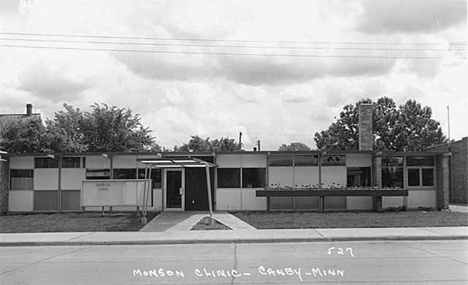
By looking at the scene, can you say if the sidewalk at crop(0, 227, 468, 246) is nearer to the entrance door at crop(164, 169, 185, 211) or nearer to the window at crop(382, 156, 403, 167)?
the entrance door at crop(164, 169, 185, 211)

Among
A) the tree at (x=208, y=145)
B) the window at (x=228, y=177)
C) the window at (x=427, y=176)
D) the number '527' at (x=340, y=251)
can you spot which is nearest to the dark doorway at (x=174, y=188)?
the window at (x=228, y=177)

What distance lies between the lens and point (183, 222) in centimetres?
2077

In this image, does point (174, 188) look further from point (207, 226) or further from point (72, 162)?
point (207, 226)

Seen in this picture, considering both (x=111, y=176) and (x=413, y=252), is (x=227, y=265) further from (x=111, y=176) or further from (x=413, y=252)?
(x=111, y=176)

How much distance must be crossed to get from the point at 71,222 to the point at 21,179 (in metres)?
6.72

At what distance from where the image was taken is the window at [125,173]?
25.9 meters

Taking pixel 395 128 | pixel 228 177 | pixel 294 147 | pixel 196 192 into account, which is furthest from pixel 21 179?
pixel 294 147

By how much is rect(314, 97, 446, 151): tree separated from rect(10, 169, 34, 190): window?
151ft

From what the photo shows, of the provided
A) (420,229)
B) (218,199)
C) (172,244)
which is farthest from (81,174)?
(420,229)

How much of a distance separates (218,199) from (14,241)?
11122 millimetres

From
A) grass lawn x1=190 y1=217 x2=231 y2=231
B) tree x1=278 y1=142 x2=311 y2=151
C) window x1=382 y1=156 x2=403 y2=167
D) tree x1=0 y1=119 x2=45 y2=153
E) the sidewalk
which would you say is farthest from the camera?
tree x1=278 y1=142 x2=311 y2=151

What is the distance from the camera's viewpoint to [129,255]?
13.3 meters

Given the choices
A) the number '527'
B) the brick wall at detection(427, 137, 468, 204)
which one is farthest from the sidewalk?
the brick wall at detection(427, 137, 468, 204)

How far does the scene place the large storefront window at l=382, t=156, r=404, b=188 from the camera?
26172 mm
